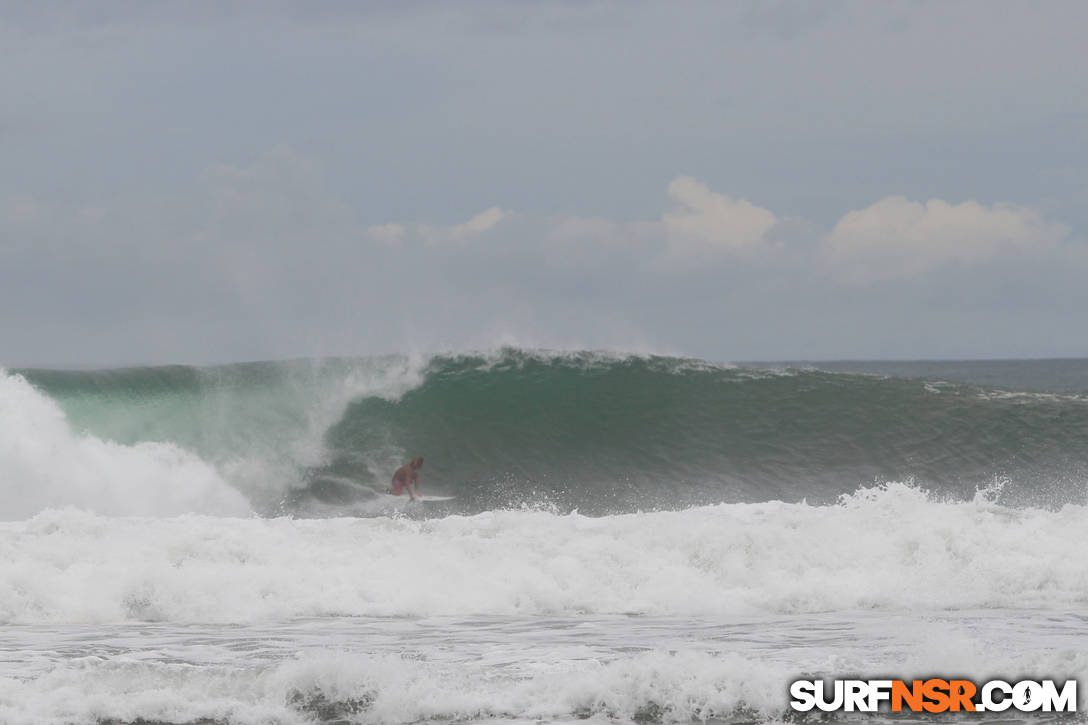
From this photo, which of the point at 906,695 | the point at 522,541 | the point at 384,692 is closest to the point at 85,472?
the point at 522,541

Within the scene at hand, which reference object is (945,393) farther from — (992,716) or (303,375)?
(992,716)

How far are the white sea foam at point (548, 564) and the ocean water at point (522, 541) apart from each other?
3 centimetres

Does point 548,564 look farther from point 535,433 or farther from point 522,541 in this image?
point 535,433

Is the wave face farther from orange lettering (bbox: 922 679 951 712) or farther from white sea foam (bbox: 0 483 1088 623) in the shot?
orange lettering (bbox: 922 679 951 712)

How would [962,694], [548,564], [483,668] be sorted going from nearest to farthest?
[962,694]
[483,668]
[548,564]

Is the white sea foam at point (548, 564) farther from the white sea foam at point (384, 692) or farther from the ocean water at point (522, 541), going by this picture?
the white sea foam at point (384, 692)

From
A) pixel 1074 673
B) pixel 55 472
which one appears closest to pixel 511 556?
pixel 1074 673

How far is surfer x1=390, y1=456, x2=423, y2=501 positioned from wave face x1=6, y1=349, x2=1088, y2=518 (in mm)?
288

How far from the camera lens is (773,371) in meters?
19.2

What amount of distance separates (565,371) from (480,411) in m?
2.00

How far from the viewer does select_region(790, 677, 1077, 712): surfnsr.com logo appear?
6.16 metres

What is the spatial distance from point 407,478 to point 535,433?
2.49 m

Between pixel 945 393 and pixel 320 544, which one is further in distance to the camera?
pixel 945 393

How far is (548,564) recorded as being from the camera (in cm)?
1003
